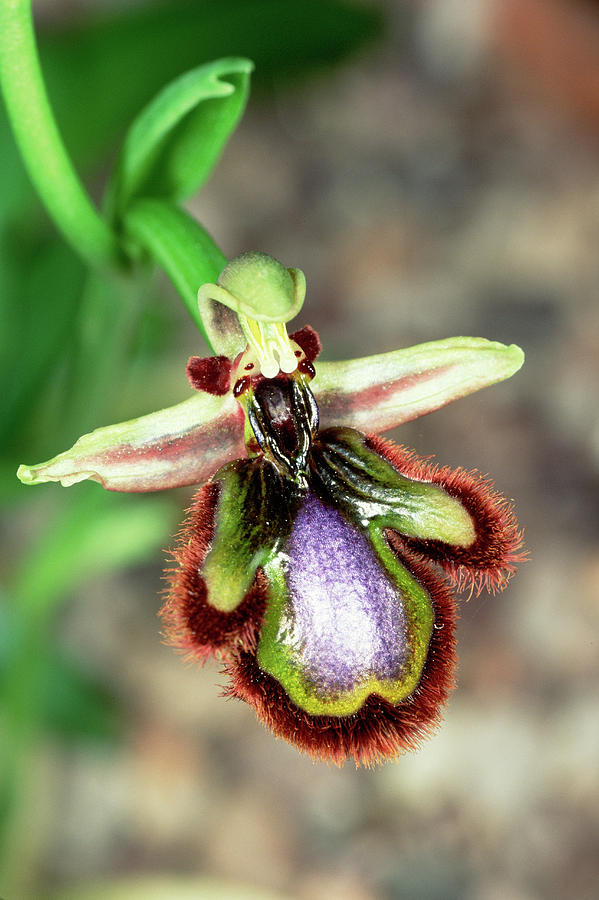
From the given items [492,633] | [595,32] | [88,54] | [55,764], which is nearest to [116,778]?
[55,764]

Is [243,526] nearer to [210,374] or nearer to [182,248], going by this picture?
[210,374]

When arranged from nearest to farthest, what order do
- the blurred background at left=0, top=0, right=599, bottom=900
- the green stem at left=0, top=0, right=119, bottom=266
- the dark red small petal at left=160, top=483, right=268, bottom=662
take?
1. the dark red small petal at left=160, top=483, right=268, bottom=662
2. the green stem at left=0, top=0, right=119, bottom=266
3. the blurred background at left=0, top=0, right=599, bottom=900

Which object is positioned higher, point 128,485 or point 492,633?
point 128,485

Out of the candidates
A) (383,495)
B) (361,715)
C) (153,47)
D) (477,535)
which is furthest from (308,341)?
(153,47)

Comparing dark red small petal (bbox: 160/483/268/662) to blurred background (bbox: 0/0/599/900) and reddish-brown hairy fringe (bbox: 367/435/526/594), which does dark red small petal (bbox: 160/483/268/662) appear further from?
blurred background (bbox: 0/0/599/900)

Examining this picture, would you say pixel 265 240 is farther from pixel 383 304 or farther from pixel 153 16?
pixel 153 16

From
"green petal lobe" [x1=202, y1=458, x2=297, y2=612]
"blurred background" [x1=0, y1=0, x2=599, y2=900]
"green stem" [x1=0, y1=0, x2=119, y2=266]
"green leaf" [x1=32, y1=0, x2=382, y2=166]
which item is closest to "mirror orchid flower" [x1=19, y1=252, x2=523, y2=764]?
"green petal lobe" [x1=202, y1=458, x2=297, y2=612]

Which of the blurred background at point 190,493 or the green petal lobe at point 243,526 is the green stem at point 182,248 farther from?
the blurred background at point 190,493
